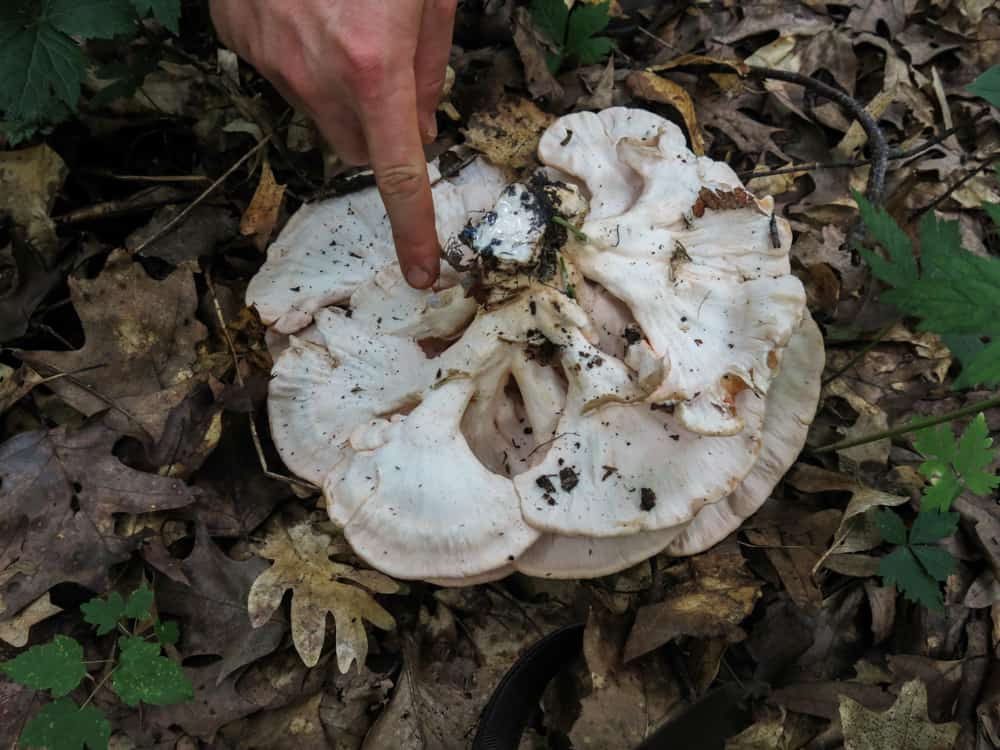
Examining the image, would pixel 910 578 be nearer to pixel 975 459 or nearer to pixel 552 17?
pixel 975 459

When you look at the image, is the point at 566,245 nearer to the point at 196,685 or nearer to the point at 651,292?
the point at 651,292

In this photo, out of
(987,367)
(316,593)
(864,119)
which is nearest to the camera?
(987,367)

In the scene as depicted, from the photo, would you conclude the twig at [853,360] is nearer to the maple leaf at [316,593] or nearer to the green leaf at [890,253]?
the green leaf at [890,253]

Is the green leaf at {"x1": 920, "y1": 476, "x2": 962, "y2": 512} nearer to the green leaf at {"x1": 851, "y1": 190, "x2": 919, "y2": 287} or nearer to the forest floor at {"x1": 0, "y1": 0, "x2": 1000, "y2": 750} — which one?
the forest floor at {"x1": 0, "y1": 0, "x2": 1000, "y2": 750}

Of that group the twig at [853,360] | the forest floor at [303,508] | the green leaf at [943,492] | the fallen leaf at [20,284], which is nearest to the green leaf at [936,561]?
the forest floor at [303,508]

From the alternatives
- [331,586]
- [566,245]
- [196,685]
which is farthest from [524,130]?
[196,685]

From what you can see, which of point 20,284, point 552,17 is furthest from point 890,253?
point 20,284
